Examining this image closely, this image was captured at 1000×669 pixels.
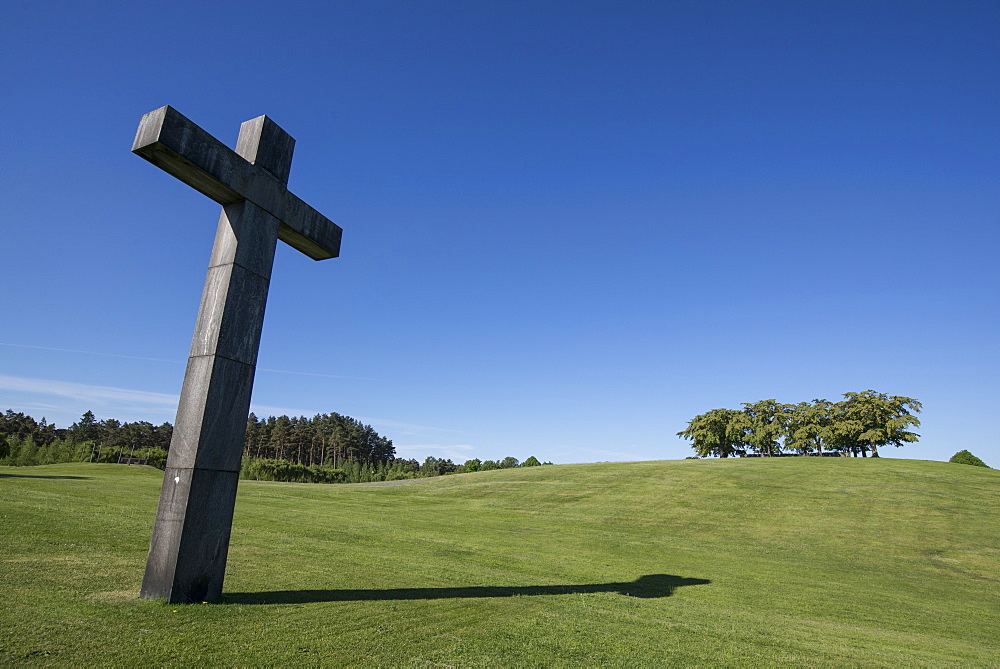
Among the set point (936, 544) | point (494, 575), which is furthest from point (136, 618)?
point (936, 544)

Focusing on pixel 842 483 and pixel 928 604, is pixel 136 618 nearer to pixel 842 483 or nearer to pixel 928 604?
pixel 928 604

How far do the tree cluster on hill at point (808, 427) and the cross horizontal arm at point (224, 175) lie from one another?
7426 centimetres

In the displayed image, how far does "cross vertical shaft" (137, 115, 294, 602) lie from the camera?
6.77m

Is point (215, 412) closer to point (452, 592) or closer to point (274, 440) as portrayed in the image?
point (452, 592)

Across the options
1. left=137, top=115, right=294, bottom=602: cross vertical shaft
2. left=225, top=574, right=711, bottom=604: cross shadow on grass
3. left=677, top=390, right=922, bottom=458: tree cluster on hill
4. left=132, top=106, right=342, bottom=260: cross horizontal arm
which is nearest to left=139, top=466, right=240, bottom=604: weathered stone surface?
left=137, top=115, right=294, bottom=602: cross vertical shaft

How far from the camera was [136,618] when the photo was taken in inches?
225

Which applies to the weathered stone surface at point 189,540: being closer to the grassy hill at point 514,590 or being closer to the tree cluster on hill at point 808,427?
the grassy hill at point 514,590

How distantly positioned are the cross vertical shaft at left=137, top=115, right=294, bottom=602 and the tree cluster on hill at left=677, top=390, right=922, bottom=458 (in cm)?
7542

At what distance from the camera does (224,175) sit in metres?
7.60

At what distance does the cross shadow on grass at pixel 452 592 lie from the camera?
7.21 meters

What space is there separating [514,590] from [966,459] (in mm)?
79860

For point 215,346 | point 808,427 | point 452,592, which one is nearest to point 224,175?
point 215,346

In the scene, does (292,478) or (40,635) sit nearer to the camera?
(40,635)

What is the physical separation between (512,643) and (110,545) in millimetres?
8418
